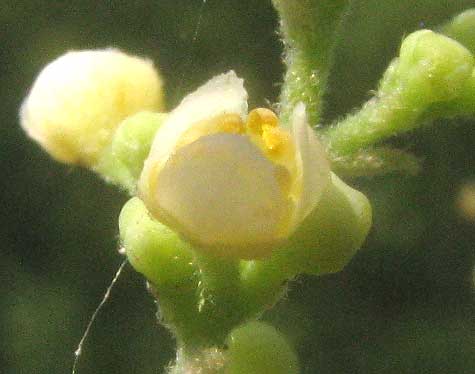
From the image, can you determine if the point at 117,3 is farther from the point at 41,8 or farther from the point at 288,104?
the point at 288,104

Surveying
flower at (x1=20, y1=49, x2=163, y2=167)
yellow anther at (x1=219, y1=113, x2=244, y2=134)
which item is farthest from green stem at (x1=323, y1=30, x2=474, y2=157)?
flower at (x1=20, y1=49, x2=163, y2=167)

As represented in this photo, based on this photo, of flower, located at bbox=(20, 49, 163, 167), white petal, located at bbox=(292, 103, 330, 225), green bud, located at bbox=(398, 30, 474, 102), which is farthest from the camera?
flower, located at bbox=(20, 49, 163, 167)

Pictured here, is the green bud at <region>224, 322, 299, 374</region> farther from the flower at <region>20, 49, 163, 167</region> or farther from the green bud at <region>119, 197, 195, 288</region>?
the flower at <region>20, 49, 163, 167</region>

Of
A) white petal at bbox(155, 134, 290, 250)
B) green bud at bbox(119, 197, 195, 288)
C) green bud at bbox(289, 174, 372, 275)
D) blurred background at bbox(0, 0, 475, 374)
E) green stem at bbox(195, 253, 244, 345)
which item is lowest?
blurred background at bbox(0, 0, 475, 374)

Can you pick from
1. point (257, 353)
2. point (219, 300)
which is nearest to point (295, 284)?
point (257, 353)

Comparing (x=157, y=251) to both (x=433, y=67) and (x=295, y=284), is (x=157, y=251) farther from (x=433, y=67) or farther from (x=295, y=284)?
(x=295, y=284)

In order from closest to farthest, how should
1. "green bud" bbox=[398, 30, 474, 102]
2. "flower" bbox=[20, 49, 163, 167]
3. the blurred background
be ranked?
"green bud" bbox=[398, 30, 474, 102]
"flower" bbox=[20, 49, 163, 167]
the blurred background
